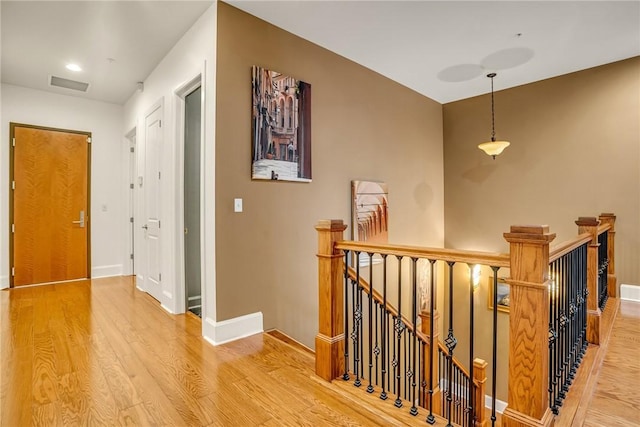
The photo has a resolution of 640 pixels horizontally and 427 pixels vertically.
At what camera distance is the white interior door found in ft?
12.4

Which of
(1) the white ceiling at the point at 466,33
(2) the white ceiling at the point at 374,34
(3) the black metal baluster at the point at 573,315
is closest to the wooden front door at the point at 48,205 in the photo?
(2) the white ceiling at the point at 374,34

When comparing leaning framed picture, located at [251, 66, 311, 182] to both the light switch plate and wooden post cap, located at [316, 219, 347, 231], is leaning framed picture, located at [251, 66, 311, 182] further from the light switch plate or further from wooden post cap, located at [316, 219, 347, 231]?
wooden post cap, located at [316, 219, 347, 231]

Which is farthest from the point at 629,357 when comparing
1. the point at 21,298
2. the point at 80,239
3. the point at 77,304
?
the point at 80,239

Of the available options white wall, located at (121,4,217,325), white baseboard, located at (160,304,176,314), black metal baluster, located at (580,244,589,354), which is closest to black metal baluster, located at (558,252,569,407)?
black metal baluster, located at (580,244,589,354)

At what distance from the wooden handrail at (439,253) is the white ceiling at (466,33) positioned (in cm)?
217

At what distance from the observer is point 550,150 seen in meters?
4.57

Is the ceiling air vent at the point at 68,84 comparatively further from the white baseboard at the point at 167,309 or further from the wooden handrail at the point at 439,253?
the wooden handrail at the point at 439,253

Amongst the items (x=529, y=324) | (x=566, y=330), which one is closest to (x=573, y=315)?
(x=566, y=330)

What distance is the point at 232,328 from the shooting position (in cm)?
273

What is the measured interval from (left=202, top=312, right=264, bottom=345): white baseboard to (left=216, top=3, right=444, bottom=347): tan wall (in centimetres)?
6

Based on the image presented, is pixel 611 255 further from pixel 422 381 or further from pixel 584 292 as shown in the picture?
pixel 422 381

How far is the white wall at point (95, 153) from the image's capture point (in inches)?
174

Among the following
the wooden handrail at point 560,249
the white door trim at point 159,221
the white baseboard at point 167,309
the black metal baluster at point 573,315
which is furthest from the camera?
the white door trim at point 159,221

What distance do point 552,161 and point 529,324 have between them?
4.12 m
